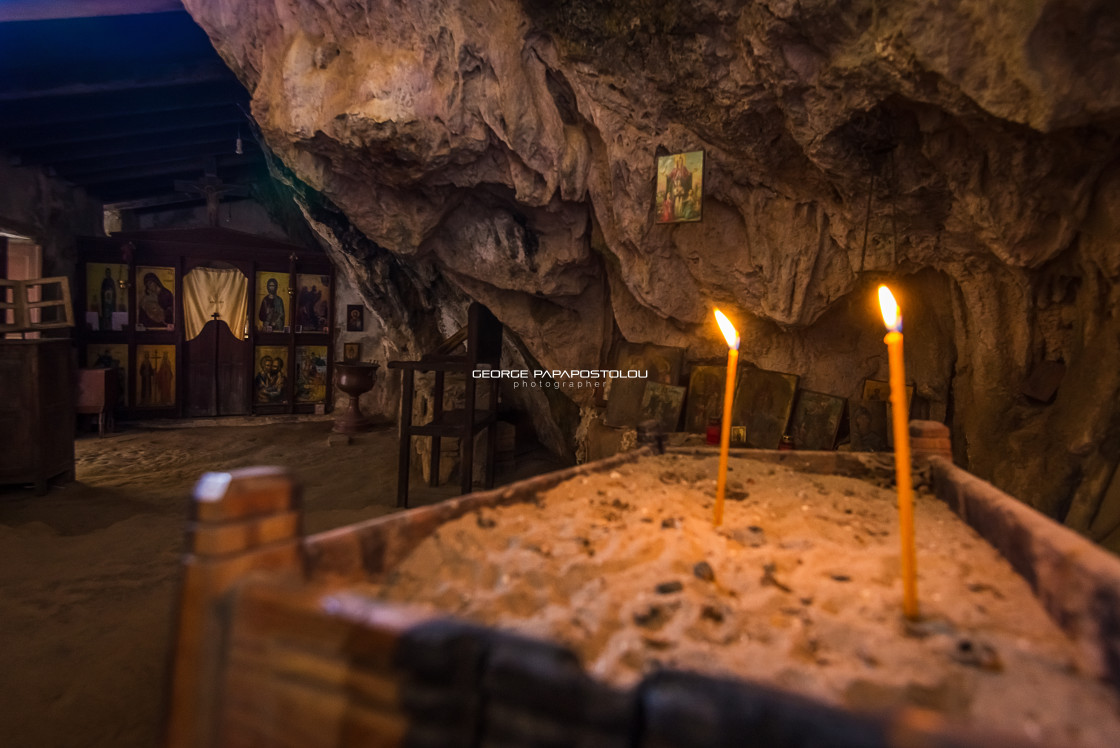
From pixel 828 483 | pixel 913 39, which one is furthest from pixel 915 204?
pixel 828 483

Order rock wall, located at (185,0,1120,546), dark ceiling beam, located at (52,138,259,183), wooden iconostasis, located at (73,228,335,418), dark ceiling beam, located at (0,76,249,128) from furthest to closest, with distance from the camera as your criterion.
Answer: wooden iconostasis, located at (73,228,335,418)
dark ceiling beam, located at (52,138,259,183)
dark ceiling beam, located at (0,76,249,128)
rock wall, located at (185,0,1120,546)

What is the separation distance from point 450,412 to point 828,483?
16.5 ft

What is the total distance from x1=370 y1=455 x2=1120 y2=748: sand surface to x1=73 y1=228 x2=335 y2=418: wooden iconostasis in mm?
10432

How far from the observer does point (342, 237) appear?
7820 mm

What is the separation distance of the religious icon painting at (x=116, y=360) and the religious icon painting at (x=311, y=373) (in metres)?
2.81

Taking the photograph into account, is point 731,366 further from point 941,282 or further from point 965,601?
point 941,282

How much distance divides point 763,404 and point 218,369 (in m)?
10.1

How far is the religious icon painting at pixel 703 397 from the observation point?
5977 millimetres

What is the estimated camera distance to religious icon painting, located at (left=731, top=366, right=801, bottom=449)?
563 cm

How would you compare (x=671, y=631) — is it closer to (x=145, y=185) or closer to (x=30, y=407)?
(x=30, y=407)

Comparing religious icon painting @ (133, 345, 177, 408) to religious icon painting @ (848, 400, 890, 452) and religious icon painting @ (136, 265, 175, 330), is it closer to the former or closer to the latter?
religious icon painting @ (136, 265, 175, 330)

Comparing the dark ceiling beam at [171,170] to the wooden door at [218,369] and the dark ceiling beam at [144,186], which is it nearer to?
the dark ceiling beam at [144,186]

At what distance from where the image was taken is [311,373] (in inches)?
450

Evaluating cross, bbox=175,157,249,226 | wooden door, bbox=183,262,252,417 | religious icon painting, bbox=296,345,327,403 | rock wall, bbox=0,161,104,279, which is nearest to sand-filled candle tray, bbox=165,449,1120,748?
rock wall, bbox=0,161,104,279
